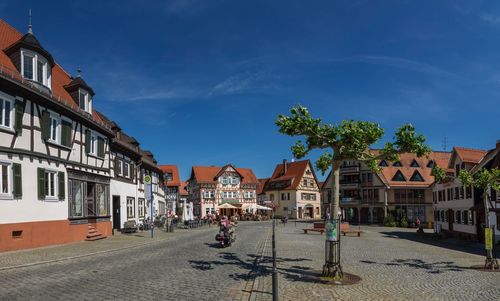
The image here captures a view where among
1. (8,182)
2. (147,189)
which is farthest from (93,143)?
(8,182)

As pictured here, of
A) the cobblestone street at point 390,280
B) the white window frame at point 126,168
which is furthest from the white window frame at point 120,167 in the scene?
the cobblestone street at point 390,280

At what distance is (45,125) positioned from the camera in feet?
74.1

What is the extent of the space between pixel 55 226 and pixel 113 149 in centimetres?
1121

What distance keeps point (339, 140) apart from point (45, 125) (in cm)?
1504

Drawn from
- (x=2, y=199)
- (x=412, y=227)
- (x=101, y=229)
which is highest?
(x=2, y=199)

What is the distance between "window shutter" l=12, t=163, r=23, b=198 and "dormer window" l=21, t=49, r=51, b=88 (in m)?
4.60

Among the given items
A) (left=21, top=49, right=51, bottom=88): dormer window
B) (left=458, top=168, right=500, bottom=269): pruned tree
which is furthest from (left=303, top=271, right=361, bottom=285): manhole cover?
(left=21, top=49, right=51, bottom=88): dormer window

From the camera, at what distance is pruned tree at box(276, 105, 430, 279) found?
1406cm

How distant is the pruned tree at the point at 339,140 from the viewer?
14062 mm

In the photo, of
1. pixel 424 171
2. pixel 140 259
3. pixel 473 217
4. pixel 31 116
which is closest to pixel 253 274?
pixel 140 259

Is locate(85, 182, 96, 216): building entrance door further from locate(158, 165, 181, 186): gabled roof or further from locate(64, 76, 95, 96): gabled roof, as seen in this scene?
locate(158, 165, 181, 186): gabled roof

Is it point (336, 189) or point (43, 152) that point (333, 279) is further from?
point (43, 152)

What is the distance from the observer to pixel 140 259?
60.1 feet

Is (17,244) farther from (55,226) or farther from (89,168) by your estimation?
(89,168)
